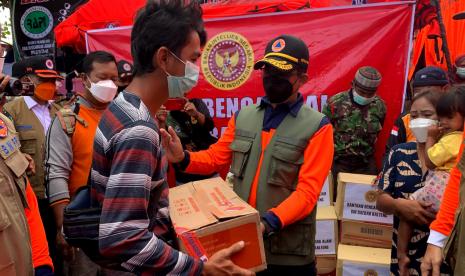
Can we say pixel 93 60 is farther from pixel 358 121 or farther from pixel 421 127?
pixel 358 121

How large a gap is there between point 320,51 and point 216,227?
131 inches

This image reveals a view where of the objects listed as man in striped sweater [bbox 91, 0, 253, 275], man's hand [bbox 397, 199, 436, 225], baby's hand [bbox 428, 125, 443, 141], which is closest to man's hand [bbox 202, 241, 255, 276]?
man in striped sweater [bbox 91, 0, 253, 275]

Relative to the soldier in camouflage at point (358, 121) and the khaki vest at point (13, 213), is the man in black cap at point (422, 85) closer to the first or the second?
the soldier in camouflage at point (358, 121)

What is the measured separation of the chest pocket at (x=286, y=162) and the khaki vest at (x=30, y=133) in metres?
2.47

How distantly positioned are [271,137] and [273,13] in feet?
8.67

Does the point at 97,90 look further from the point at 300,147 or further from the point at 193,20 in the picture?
the point at 193,20

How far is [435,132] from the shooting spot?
2.39 metres

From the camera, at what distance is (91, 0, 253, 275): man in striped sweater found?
1227mm

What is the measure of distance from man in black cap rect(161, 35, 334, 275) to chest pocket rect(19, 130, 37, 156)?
2.06 m

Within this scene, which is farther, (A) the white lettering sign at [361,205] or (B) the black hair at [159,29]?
(A) the white lettering sign at [361,205]

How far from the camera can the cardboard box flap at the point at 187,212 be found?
5.06ft

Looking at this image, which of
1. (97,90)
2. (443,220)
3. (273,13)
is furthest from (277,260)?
(273,13)

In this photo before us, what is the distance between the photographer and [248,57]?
186 inches

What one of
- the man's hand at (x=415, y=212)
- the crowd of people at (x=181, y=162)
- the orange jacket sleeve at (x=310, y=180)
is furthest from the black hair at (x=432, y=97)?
the orange jacket sleeve at (x=310, y=180)
